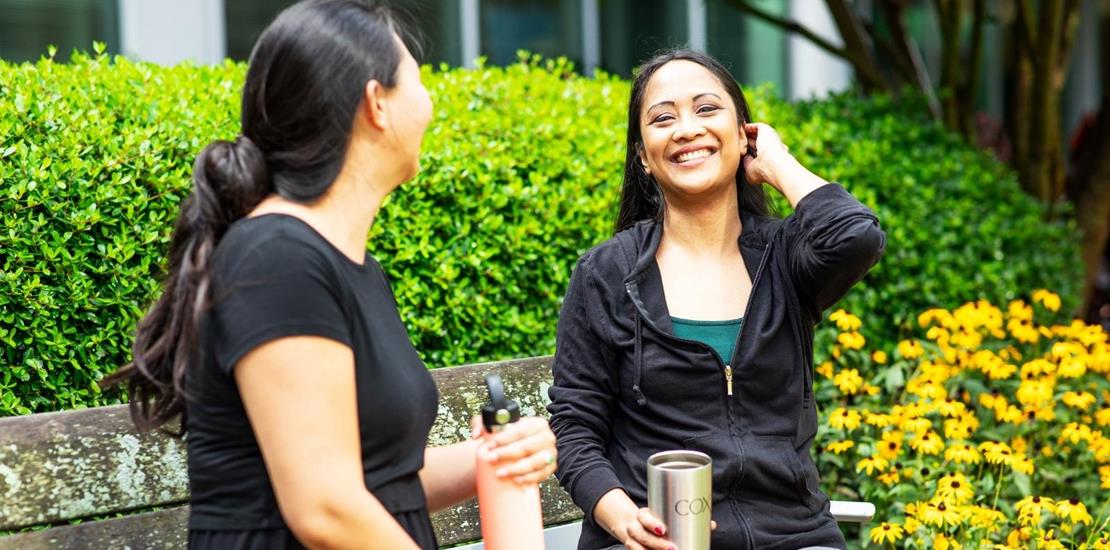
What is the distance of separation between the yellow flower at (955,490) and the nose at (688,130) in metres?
1.26

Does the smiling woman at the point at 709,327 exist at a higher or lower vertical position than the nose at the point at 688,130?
lower

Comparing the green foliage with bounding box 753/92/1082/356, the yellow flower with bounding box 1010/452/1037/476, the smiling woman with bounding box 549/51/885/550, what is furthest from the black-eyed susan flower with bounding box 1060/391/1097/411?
the smiling woman with bounding box 549/51/885/550

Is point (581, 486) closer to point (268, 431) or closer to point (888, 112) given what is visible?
point (268, 431)

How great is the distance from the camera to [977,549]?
3.29 metres

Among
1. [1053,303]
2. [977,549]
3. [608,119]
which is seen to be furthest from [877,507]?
[608,119]

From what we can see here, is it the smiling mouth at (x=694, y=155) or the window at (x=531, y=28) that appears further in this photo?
the window at (x=531, y=28)

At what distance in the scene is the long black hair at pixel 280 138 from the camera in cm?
181

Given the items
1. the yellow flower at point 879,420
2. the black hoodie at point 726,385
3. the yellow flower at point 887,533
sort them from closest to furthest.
→ the black hoodie at point 726,385 → the yellow flower at point 887,533 → the yellow flower at point 879,420

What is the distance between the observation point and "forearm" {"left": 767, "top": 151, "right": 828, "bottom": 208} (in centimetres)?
262

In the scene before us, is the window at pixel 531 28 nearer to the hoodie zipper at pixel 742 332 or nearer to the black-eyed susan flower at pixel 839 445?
the black-eyed susan flower at pixel 839 445

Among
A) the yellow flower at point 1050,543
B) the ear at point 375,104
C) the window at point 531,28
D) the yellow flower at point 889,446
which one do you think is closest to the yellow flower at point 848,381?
the yellow flower at point 889,446

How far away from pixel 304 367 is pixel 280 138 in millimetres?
372

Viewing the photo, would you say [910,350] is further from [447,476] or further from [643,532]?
[447,476]

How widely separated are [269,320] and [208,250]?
20cm
